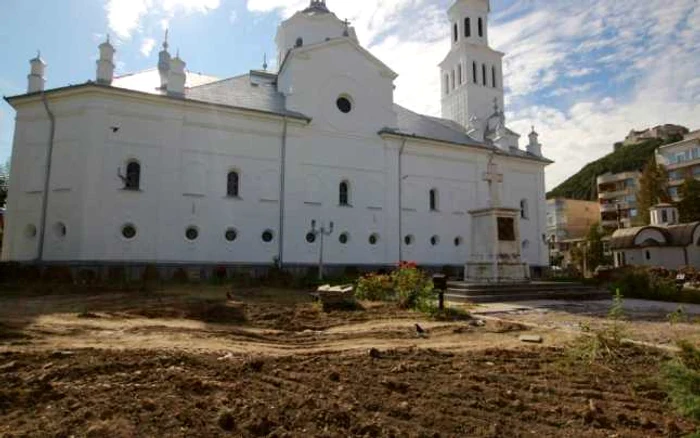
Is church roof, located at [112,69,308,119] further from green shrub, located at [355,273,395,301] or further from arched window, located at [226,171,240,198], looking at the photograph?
green shrub, located at [355,273,395,301]

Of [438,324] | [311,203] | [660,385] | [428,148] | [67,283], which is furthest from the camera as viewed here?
[428,148]

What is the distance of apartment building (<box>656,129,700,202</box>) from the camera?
52.4 m

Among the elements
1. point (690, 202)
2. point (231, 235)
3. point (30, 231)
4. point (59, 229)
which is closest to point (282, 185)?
point (231, 235)

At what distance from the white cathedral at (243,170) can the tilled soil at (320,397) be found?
45.9 feet

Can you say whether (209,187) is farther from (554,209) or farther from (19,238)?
(554,209)

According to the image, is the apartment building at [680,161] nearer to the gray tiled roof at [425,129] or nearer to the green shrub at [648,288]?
the gray tiled roof at [425,129]

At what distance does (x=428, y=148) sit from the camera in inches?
1171

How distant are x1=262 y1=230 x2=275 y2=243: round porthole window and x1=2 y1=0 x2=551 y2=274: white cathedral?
0.36ft

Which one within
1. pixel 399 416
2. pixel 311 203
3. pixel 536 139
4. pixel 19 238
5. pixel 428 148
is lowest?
pixel 399 416

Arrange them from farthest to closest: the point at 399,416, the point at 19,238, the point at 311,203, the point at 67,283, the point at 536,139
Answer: the point at 536,139, the point at 311,203, the point at 19,238, the point at 67,283, the point at 399,416

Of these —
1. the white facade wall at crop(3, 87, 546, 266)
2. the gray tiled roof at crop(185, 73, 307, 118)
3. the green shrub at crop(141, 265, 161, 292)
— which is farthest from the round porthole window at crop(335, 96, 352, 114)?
the green shrub at crop(141, 265, 161, 292)

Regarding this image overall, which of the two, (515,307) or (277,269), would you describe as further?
(277,269)

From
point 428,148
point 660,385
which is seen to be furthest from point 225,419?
point 428,148

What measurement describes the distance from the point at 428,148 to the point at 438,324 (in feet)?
72.4
